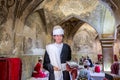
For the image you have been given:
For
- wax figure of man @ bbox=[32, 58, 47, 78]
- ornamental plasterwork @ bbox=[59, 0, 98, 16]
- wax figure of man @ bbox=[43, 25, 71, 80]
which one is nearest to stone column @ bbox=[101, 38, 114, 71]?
ornamental plasterwork @ bbox=[59, 0, 98, 16]

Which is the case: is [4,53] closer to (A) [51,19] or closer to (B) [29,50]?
(B) [29,50]

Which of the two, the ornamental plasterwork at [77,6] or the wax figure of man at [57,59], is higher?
the ornamental plasterwork at [77,6]

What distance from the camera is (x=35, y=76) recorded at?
11.2 metres

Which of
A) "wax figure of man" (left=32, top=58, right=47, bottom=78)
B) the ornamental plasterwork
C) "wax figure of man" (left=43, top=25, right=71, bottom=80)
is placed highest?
the ornamental plasterwork

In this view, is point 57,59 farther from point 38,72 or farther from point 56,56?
point 38,72

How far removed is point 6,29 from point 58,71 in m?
5.82

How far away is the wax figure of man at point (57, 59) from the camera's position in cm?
283

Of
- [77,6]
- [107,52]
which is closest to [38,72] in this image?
[107,52]

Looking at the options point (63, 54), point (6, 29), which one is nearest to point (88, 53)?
point (6, 29)

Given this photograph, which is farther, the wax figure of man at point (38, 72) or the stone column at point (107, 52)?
the stone column at point (107, 52)

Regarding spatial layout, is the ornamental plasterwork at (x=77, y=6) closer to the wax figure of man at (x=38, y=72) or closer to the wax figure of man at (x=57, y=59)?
the wax figure of man at (x=38, y=72)

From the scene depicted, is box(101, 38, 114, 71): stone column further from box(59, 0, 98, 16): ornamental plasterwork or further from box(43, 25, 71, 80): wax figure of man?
box(43, 25, 71, 80): wax figure of man

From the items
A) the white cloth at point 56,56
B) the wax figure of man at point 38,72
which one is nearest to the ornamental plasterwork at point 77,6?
the wax figure of man at point 38,72

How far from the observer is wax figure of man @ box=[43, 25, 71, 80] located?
2.83m
